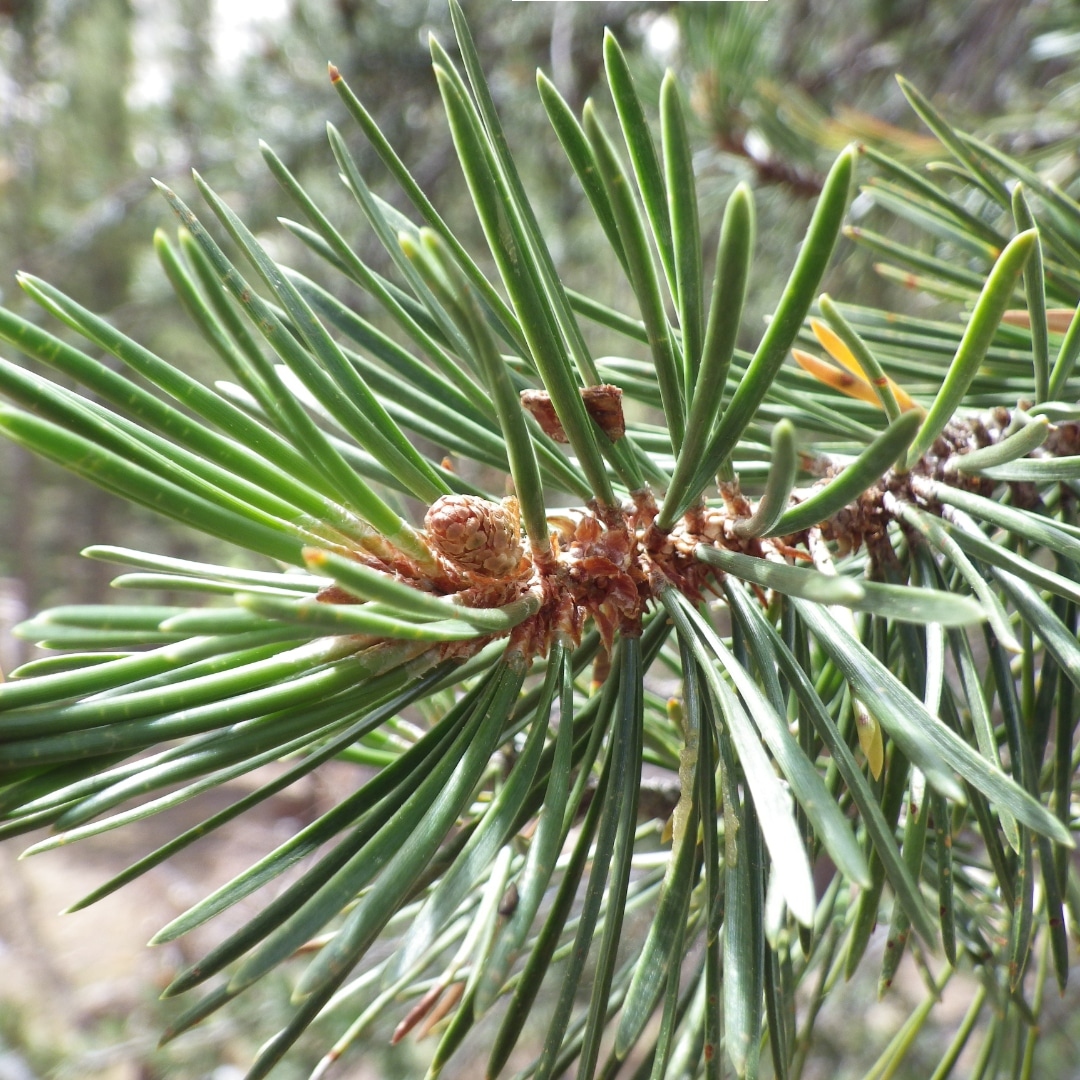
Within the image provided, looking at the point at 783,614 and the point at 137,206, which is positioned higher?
the point at 137,206

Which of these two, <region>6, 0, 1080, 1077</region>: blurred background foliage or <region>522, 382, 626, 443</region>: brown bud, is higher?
<region>6, 0, 1080, 1077</region>: blurred background foliage

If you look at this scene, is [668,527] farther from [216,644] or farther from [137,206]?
[137,206]

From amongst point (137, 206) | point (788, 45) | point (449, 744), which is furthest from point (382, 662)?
point (137, 206)

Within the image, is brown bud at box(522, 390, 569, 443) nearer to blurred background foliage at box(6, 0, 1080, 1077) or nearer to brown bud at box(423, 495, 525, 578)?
brown bud at box(423, 495, 525, 578)

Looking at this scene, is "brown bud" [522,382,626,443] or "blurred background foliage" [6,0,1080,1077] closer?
"brown bud" [522,382,626,443]

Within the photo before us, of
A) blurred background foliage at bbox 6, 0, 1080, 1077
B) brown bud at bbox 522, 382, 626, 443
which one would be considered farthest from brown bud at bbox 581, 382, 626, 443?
blurred background foliage at bbox 6, 0, 1080, 1077

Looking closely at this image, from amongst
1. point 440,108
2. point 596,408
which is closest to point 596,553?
point 596,408

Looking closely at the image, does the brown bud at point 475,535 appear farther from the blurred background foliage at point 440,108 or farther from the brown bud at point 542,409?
the blurred background foliage at point 440,108
